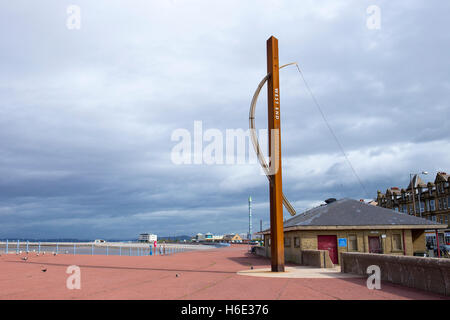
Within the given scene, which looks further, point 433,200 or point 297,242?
point 433,200

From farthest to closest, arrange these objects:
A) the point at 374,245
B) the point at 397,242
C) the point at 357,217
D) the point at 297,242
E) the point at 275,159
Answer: the point at 357,217
the point at 297,242
the point at 397,242
the point at 374,245
the point at 275,159

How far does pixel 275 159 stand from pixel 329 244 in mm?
9536

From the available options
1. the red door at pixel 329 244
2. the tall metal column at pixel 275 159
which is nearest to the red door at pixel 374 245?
the red door at pixel 329 244

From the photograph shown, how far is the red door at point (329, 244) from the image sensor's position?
26.0 m

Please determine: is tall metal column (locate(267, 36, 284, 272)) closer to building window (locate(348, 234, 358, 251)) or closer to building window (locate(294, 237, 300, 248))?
building window (locate(294, 237, 300, 248))

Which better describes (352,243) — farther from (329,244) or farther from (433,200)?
(433,200)

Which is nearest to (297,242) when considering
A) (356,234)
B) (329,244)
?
(329,244)

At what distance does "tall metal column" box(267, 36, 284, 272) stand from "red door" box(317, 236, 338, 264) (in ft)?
24.6

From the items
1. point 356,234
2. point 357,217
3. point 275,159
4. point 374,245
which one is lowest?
point 374,245

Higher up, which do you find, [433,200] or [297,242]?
[433,200]

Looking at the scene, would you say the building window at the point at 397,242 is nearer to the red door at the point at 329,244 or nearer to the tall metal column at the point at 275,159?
the red door at the point at 329,244

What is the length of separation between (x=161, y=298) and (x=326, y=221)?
17.5 meters

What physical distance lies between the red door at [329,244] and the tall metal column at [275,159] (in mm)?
7499

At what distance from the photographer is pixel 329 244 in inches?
1025
